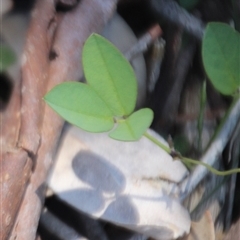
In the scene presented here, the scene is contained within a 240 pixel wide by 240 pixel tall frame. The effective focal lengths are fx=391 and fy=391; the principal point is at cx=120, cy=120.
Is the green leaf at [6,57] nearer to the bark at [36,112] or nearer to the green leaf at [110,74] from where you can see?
the bark at [36,112]

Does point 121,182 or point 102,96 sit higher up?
point 102,96

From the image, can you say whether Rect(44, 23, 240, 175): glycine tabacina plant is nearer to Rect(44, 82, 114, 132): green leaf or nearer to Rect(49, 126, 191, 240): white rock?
Rect(44, 82, 114, 132): green leaf

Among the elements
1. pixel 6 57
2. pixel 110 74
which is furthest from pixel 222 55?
pixel 6 57

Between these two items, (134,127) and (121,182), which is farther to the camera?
(121,182)

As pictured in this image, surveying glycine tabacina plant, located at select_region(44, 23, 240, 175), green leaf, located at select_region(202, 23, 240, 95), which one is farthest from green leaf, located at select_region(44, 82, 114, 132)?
green leaf, located at select_region(202, 23, 240, 95)

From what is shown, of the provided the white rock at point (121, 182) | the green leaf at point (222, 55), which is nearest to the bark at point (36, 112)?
the white rock at point (121, 182)

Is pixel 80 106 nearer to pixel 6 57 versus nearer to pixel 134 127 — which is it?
pixel 134 127

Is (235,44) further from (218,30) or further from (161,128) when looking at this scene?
(161,128)
